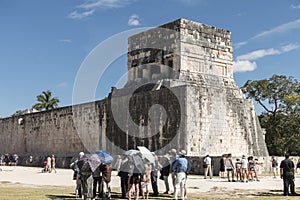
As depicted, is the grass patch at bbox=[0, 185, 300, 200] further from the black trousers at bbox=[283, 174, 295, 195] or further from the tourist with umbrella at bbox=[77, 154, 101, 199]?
the tourist with umbrella at bbox=[77, 154, 101, 199]

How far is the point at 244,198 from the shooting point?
1090 centimetres

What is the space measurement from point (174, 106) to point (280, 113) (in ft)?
70.8

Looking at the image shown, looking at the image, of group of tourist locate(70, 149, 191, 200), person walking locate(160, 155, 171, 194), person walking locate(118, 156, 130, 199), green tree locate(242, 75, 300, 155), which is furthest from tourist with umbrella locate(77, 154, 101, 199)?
green tree locate(242, 75, 300, 155)

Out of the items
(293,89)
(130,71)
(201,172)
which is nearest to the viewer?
(201,172)

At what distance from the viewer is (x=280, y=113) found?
4050 cm

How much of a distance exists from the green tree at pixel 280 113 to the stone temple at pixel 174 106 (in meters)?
13.5

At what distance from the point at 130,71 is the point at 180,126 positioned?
7.54m

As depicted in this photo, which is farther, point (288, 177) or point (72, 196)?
point (288, 177)

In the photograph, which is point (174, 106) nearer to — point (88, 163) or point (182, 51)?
point (182, 51)

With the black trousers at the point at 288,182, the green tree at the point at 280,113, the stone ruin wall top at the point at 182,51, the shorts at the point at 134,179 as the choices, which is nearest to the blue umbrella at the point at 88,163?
the shorts at the point at 134,179

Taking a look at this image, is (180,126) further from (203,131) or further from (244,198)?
(244,198)

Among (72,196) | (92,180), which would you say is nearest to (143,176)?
(92,180)

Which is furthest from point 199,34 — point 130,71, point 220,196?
point 220,196

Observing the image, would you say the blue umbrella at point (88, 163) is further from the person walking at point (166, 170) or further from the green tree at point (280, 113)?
the green tree at point (280, 113)
